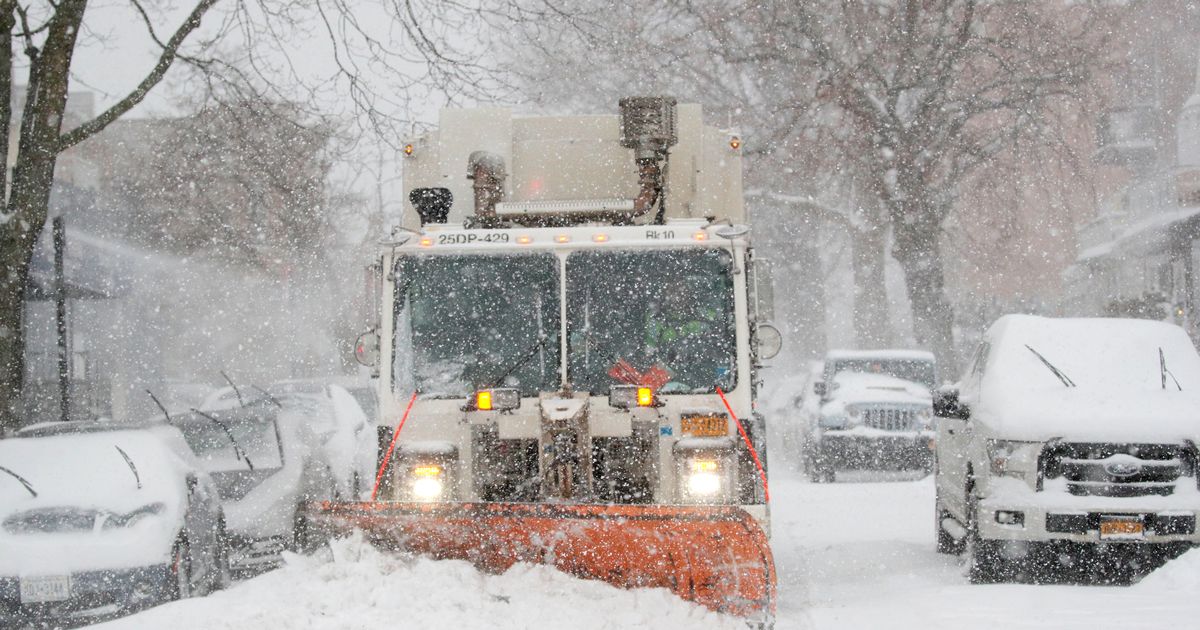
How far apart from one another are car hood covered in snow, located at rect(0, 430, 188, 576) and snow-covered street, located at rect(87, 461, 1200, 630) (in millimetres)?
843

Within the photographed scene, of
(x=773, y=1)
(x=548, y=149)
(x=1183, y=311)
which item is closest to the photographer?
(x=548, y=149)

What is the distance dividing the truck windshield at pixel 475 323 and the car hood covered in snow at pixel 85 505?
6.95ft

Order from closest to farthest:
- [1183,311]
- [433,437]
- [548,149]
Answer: [433,437]
[548,149]
[1183,311]

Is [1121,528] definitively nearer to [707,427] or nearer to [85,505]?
[707,427]

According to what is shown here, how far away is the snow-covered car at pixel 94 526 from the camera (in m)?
9.57

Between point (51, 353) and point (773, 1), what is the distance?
19218 mm

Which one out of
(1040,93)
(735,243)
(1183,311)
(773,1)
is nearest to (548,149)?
(735,243)

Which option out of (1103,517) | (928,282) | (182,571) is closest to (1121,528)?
(1103,517)

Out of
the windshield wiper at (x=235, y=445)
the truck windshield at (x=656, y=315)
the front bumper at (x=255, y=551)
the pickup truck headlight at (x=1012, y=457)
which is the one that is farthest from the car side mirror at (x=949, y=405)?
the windshield wiper at (x=235, y=445)

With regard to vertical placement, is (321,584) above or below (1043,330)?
below

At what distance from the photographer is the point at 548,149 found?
36.4 ft

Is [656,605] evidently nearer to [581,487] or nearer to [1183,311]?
[581,487]

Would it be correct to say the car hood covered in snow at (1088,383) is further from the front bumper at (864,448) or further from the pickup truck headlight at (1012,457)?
the front bumper at (864,448)

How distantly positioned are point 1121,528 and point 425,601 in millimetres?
5223
